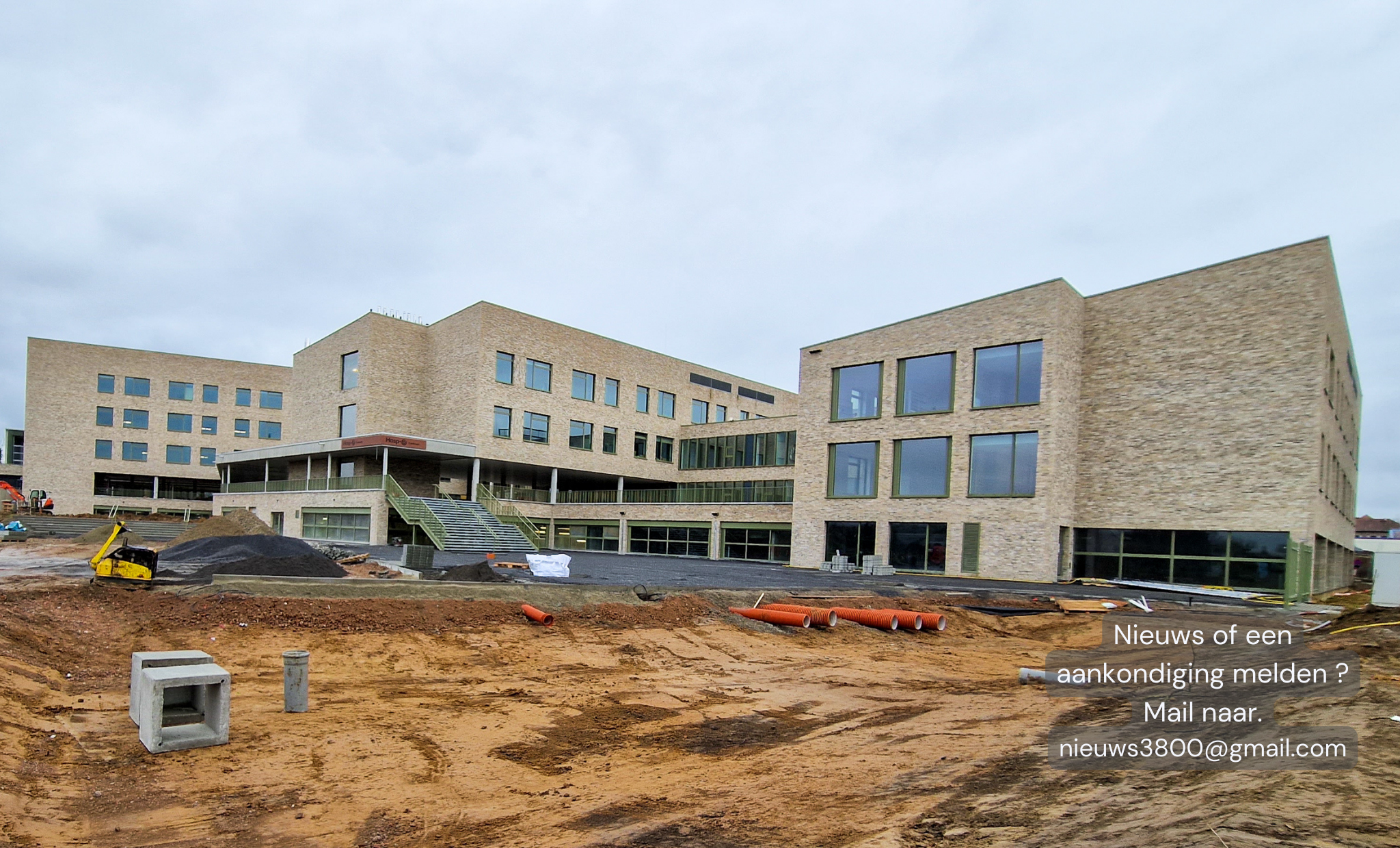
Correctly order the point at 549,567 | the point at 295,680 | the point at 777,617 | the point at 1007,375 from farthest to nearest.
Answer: the point at 1007,375
the point at 549,567
the point at 777,617
the point at 295,680

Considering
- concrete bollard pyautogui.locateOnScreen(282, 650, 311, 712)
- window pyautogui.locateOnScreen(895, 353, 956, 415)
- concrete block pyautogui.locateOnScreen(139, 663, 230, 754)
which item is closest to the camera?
concrete block pyautogui.locateOnScreen(139, 663, 230, 754)

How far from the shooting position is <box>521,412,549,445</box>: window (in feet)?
147

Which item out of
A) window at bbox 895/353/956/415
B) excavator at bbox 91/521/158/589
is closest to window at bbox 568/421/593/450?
window at bbox 895/353/956/415

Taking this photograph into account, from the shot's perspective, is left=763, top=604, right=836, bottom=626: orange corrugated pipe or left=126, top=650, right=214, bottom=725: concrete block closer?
left=126, top=650, right=214, bottom=725: concrete block

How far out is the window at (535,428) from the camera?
44938 mm

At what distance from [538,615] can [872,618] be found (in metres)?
7.16

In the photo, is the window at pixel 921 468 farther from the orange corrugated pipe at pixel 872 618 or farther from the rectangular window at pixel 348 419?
the rectangular window at pixel 348 419

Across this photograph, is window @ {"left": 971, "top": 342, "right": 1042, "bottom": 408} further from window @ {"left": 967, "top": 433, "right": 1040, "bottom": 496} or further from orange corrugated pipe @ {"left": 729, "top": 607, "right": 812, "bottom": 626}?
orange corrugated pipe @ {"left": 729, "top": 607, "right": 812, "bottom": 626}

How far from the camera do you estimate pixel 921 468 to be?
3262cm

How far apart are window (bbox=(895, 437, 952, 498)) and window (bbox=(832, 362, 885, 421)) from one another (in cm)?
230

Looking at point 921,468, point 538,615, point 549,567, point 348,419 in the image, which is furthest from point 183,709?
point 348,419

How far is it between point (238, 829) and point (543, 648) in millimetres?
7242

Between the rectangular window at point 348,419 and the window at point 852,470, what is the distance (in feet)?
92.9

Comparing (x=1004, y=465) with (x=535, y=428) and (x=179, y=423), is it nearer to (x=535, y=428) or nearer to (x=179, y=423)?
(x=535, y=428)
